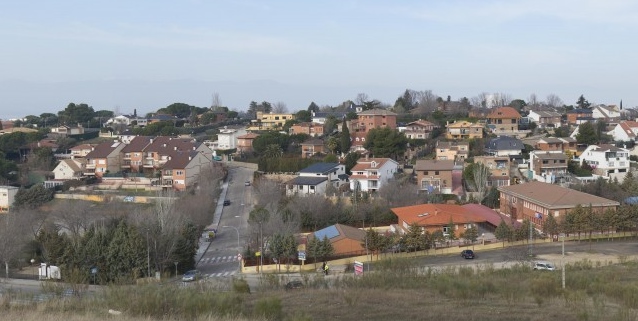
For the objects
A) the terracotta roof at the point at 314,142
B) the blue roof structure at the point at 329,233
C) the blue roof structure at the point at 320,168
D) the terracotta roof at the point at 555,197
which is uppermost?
the terracotta roof at the point at 314,142

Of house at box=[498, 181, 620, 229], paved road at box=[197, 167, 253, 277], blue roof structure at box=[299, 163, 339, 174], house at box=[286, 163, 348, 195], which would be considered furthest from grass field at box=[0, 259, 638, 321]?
blue roof structure at box=[299, 163, 339, 174]

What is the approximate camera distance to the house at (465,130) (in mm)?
42094

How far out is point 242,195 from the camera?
35500mm

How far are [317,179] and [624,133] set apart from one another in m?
23.3

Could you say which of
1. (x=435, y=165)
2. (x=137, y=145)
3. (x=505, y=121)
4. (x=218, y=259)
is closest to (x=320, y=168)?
(x=435, y=165)

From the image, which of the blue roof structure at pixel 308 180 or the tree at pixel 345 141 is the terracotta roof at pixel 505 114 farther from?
the blue roof structure at pixel 308 180

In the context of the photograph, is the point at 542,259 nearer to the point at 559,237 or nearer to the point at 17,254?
the point at 559,237

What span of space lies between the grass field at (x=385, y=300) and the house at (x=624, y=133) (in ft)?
92.2

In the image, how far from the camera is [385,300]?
13945 millimetres

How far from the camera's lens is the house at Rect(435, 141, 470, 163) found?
37.7 m

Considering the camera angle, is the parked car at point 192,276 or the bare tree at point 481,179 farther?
the bare tree at point 481,179

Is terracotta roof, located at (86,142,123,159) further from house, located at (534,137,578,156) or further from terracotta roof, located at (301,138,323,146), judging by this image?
house, located at (534,137,578,156)

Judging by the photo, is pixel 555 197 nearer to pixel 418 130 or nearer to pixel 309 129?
pixel 418 130

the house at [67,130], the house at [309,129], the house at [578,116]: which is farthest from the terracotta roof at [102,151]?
the house at [578,116]
